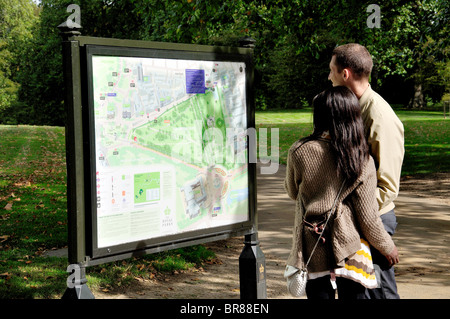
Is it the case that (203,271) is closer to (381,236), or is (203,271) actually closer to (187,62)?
(187,62)

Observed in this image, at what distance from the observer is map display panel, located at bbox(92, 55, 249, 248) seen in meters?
3.81

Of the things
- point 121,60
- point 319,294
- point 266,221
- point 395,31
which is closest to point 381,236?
point 319,294

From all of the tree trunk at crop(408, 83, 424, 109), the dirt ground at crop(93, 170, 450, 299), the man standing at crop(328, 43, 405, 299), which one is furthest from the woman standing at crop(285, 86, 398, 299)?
the tree trunk at crop(408, 83, 424, 109)

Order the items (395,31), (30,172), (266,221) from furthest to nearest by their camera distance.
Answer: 1. (395,31)
2. (30,172)
3. (266,221)

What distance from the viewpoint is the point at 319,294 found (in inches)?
135

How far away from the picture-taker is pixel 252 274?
4770 mm

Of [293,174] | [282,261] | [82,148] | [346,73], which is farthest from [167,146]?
[282,261]

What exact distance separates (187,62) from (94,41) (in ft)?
2.84

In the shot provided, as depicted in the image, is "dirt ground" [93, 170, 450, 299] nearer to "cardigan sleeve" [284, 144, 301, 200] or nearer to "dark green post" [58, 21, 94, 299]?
"dark green post" [58, 21, 94, 299]

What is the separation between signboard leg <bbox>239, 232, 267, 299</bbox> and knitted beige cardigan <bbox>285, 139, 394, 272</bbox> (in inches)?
55.6

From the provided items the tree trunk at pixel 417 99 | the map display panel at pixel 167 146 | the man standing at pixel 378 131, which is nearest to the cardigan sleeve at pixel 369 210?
the man standing at pixel 378 131

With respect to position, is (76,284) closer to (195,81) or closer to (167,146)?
(167,146)

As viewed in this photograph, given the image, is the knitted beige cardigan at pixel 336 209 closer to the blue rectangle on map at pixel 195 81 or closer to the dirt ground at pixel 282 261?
the blue rectangle on map at pixel 195 81

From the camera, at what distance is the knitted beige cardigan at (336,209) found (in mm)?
3275
